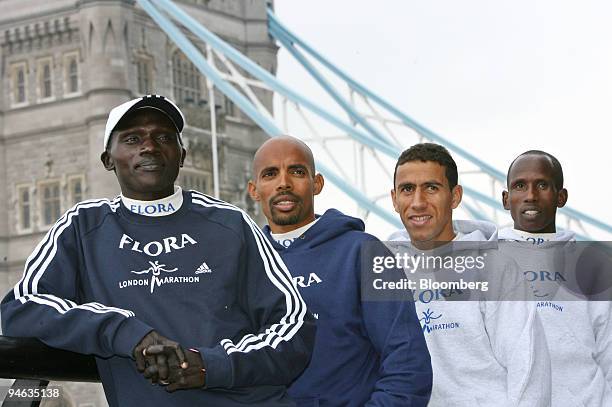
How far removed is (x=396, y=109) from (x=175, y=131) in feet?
94.7

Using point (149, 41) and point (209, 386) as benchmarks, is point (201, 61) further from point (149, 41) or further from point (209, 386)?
point (209, 386)

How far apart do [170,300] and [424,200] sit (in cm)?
95

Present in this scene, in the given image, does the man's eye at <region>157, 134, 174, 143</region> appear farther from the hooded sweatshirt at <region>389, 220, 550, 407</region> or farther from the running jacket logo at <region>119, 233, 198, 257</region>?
the hooded sweatshirt at <region>389, 220, 550, 407</region>

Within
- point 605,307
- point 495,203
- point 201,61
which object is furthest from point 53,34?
point 605,307

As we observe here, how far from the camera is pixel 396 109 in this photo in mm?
31188

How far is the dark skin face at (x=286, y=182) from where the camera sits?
2912 mm

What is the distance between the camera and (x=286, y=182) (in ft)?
9.52

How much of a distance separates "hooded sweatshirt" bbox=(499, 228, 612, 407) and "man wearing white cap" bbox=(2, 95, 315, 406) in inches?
36.7

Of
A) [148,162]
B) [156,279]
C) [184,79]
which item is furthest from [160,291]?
[184,79]

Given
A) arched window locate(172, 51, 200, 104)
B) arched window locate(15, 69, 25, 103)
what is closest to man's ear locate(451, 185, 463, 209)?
arched window locate(172, 51, 200, 104)

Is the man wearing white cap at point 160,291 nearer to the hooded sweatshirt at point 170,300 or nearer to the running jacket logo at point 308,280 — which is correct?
the hooded sweatshirt at point 170,300

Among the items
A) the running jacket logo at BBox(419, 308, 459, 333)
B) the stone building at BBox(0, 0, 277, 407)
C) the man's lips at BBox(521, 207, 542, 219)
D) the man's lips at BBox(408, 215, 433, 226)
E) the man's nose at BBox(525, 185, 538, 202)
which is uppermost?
the stone building at BBox(0, 0, 277, 407)

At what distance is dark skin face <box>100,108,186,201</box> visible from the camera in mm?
2527

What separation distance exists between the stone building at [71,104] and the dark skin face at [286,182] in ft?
86.0
